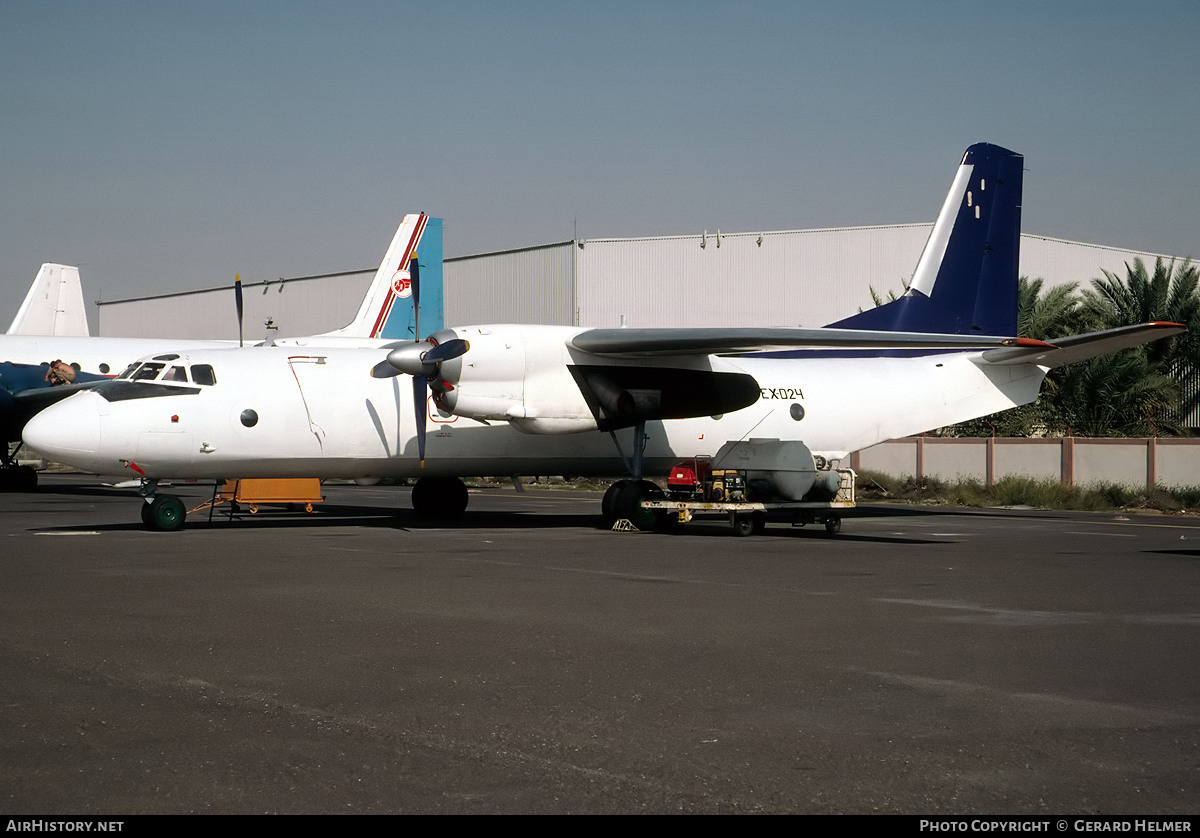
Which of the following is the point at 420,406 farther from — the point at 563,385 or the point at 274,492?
the point at 274,492

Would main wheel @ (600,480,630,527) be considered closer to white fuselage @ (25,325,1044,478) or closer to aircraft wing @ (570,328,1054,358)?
white fuselage @ (25,325,1044,478)

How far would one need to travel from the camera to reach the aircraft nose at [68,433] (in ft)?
59.6

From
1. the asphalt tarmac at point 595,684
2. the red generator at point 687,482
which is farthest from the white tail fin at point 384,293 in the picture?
the asphalt tarmac at point 595,684

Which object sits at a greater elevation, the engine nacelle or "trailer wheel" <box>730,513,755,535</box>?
the engine nacelle

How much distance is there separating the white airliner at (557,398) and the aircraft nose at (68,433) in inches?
0.9

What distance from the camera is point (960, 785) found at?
5.21m

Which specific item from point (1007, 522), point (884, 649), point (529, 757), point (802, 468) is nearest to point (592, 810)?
point (529, 757)

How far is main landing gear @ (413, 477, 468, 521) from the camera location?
23.0m

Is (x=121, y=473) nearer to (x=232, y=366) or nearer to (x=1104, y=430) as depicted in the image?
(x=232, y=366)

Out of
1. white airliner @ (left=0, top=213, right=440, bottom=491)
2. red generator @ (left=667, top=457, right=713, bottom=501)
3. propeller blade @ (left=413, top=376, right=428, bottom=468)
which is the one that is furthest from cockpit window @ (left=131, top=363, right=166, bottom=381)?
white airliner @ (left=0, top=213, right=440, bottom=491)

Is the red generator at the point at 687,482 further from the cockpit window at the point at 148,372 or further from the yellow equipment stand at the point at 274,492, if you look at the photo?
the cockpit window at the point at 148,372

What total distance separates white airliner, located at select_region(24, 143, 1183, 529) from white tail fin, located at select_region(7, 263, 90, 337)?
1205 inches

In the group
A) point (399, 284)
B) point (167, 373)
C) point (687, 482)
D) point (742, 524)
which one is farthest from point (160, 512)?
point (399, 284)

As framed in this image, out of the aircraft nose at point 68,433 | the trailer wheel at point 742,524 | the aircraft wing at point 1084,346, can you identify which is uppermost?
the aircraft wing at point 1084,346
